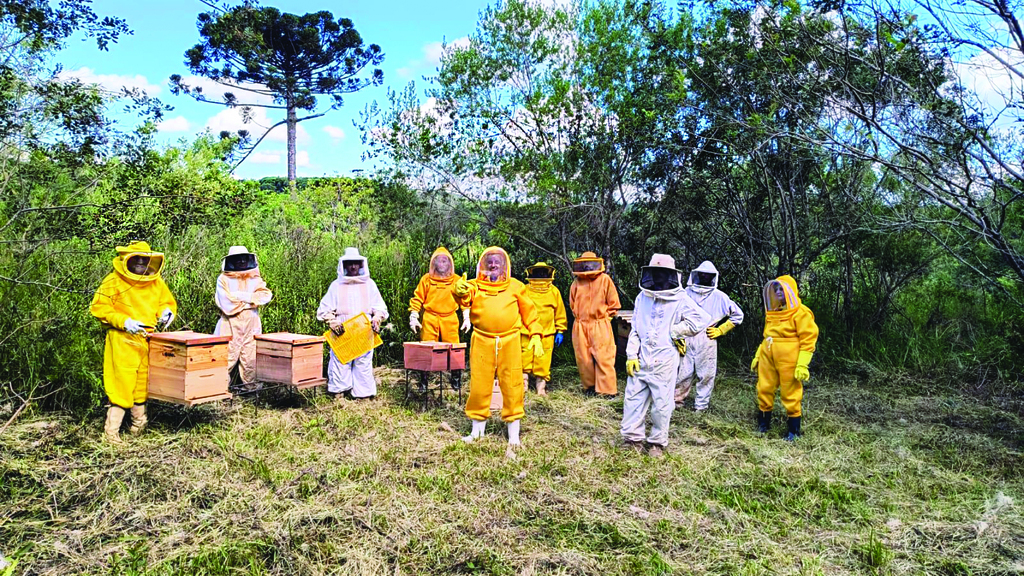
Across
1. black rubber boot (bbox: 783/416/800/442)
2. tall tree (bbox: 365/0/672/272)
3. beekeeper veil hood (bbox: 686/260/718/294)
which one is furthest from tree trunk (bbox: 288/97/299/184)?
black rubber boot (bbox: 783/416/800/442)

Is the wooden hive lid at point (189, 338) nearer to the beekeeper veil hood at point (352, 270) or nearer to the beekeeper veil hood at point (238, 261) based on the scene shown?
the beekeeper veil hood at point (238, 261)

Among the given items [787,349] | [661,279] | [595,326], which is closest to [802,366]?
[787,349]

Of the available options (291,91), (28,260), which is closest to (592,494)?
(28,260)

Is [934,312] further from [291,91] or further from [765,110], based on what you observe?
[291,91]

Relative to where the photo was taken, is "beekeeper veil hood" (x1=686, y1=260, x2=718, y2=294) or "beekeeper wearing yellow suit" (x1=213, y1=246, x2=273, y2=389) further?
"beekeeper veil hood" (x1=686, y1=260, x2=718, y2=294)

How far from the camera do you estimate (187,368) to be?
5062 millimetres

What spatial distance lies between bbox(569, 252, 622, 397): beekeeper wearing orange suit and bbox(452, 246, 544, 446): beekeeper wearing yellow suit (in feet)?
7.71

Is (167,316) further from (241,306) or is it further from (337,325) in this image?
(337,325)

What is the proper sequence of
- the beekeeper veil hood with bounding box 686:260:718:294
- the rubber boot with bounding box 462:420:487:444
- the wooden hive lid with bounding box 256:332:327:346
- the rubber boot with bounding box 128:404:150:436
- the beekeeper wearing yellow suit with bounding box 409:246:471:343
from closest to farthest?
the rubber boot with bounding box 128:404:150:436, the rubber boot with bounding box 462:420:487:444, the wooden hive lid with bounding box 256:332:327:346, the beekeeper veil hood with bounding box 686:260:718:294, the beekeeper wearing yellow suit with bounding box 409:246:471:343

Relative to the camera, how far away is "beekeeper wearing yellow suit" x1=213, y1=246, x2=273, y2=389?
6.81 m

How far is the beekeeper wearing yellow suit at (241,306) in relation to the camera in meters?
6.81

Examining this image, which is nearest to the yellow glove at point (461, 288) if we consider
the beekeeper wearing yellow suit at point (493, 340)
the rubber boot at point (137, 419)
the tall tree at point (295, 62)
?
the beekeeper wearing yellow suit at point (493, 340)

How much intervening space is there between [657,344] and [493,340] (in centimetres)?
149

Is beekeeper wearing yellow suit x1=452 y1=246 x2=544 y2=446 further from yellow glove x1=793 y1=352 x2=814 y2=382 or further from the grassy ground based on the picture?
yellow glove x1=793 y1=352 x2=814 y2=382
